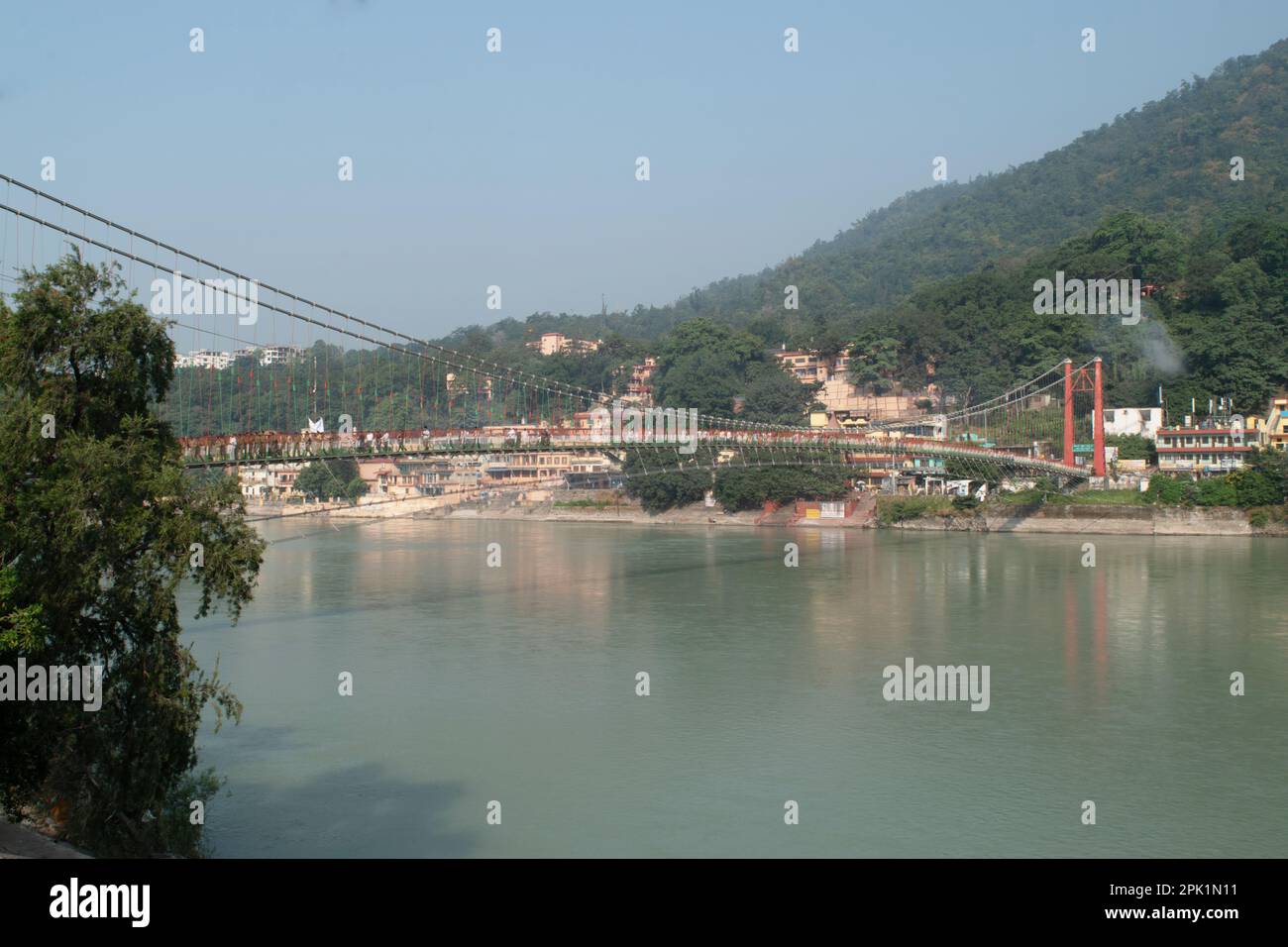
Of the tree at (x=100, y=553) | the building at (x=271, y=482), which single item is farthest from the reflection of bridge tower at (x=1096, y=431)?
the tree at (x=100, y=553)

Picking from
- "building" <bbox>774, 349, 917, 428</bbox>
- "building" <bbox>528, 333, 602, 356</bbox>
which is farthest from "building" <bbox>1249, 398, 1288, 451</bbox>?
"building" <bbox>528, 333, 602, 356</bbox>

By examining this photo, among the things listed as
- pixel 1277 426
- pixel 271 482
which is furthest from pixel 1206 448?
pixel 271 482

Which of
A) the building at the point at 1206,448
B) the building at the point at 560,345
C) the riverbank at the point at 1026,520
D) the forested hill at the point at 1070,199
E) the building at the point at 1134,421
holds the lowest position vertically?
the riverbank at the point at 1026,520

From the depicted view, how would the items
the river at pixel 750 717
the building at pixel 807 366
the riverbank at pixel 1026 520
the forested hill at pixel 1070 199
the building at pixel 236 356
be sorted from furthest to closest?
the forested hill at pixel 1070 199
the building at pixel 807 366
the riverbank at pixel 1026 520
the building at pixel 236 356
the river at pixel 750 717

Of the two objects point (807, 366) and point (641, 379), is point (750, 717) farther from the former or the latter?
point (641, 379)

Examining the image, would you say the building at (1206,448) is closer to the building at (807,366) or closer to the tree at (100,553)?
the building at (807,366)
